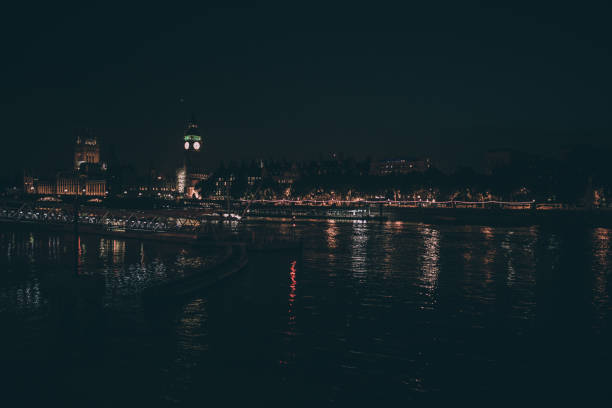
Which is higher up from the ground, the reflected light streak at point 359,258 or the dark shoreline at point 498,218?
the dark shoreline at point 498,218

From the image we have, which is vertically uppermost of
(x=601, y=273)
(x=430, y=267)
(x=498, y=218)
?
(x=498, y=218)

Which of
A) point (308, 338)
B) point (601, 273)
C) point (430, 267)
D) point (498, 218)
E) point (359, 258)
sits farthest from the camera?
point (498, 218)

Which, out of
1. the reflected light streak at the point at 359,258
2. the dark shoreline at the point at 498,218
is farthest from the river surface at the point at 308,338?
the dark shoreline at the point at 498,218

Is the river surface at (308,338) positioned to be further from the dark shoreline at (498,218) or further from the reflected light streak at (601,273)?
the dark shoreline at (498,218)

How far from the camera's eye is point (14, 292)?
89.2 ft

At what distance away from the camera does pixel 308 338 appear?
19.8 meters

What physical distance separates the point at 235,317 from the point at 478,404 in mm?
11544

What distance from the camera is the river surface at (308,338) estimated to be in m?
14.9

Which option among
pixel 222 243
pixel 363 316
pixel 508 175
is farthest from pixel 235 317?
pixel 508 175

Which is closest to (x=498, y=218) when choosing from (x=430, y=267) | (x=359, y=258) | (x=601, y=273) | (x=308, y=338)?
(x=359, y=258)

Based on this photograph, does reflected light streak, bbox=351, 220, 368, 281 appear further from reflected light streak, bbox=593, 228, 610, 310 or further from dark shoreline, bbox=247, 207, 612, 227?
dark shoreline, bbox=247, 207, 612, 227

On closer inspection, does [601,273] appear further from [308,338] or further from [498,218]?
[498,218]

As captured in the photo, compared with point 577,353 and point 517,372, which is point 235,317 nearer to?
point 517,372

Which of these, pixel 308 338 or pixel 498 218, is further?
pixel 498 218
